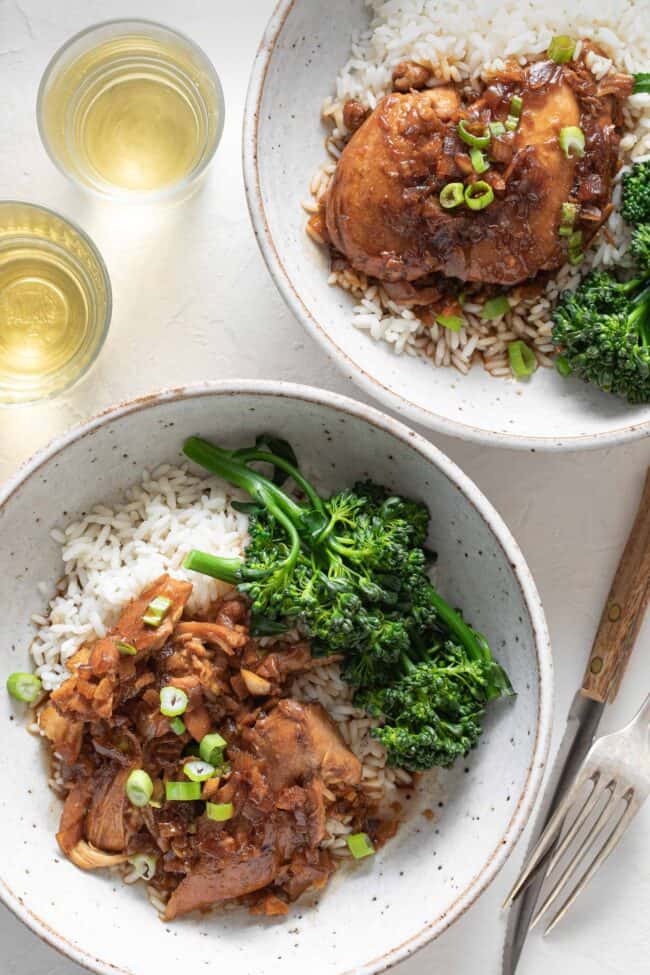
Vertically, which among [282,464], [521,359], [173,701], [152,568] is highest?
[521,359]

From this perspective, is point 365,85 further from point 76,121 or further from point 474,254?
point 76,121

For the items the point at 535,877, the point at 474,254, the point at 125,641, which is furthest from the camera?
the point at 535,877

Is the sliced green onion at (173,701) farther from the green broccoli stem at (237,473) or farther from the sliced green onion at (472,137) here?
the sliced green onion at (472,137)

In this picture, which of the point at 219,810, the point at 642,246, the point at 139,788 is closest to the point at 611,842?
the point at 219,810

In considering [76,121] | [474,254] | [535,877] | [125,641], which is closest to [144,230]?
[76,121]

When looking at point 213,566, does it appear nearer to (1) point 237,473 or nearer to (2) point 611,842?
(1) point 237,473
